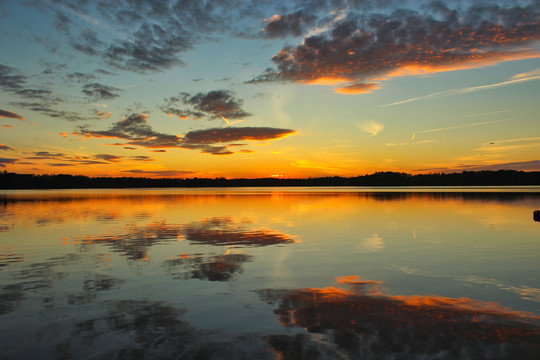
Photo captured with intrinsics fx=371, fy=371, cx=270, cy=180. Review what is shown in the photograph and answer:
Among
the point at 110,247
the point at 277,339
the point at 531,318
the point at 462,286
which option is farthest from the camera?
the point at 110,247

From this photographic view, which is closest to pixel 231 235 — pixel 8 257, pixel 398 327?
pixel 8 257

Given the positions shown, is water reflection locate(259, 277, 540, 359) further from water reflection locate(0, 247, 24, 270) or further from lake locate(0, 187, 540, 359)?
water reflection locate(0, 247, 24, 270)

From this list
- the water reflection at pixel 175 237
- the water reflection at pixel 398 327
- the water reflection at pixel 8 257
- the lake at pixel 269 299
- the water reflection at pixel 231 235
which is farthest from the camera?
the water reflection at pixel 231 235

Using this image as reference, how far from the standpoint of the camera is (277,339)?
8.58 metres

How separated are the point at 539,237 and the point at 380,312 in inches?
856

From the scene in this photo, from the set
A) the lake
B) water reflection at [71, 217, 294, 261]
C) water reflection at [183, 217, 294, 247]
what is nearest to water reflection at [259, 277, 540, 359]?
the lake

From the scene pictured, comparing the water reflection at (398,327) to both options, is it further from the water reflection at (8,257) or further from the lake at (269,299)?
the water reflection at (8,257)

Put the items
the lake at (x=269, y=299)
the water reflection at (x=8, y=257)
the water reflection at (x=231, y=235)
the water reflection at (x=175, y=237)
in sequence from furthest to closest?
the water reflection at (x=231, y=235) → the water reflection at (x=175, y=237) → the water reflection at (x=8, y=257) → the lake at (x=269, y=299)

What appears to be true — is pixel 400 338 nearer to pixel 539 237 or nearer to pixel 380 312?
pixel 380 312

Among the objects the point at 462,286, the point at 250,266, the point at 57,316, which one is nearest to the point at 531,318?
the point at 462,286

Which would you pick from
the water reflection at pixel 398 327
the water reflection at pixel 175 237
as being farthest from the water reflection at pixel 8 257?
the water reflection at pixel 398 327

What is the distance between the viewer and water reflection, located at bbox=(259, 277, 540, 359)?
7.92 meters

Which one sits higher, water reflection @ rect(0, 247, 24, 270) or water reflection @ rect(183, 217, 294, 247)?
water reflection @ rect(0, 247, 24, 270)

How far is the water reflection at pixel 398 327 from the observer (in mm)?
7922
